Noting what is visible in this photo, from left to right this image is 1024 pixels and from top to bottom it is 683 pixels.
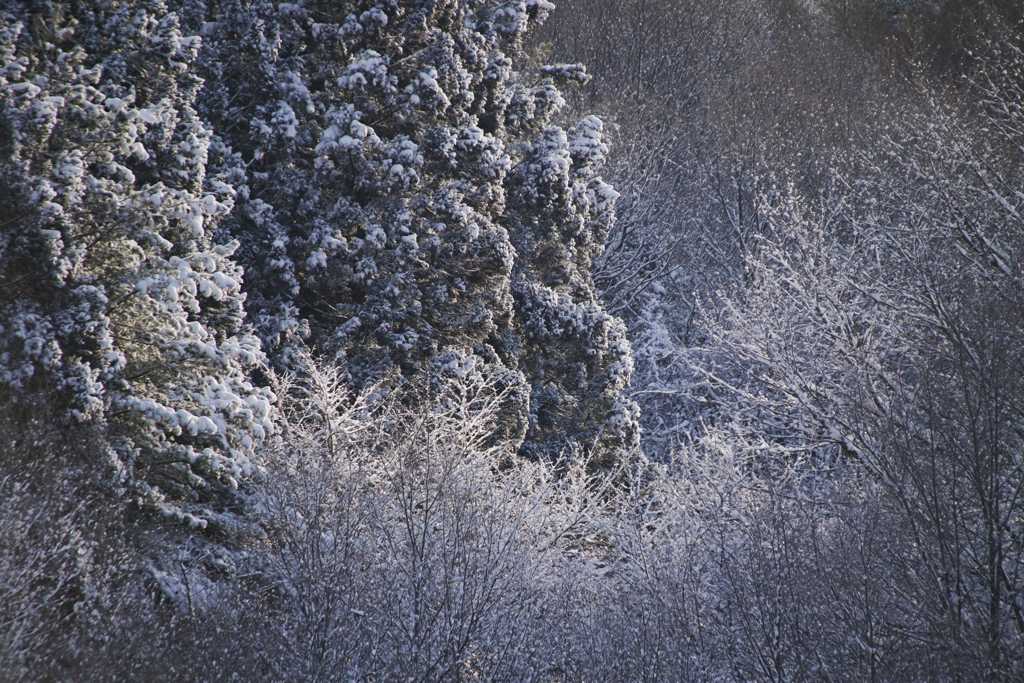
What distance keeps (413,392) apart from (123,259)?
518 centimetres

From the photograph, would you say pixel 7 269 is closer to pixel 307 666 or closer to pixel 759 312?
pixel 307 666

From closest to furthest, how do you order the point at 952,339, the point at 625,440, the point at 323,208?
the point at 952,339, the point at 323,208, the point at 625,440

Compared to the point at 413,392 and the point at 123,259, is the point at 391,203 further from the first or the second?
the point at 123,259

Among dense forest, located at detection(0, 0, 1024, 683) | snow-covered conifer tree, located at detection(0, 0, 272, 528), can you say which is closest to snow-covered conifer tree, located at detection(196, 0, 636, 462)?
dense forest, located at detection(0, 0, 1024, 683)

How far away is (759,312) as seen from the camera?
529 inches

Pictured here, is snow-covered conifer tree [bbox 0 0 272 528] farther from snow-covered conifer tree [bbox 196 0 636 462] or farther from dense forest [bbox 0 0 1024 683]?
snow-covered conifer tree [bbox 196 0 636 462]

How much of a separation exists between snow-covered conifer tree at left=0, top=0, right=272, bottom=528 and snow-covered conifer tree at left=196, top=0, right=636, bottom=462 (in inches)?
94.0

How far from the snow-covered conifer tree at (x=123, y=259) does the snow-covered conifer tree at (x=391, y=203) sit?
94.0 inches

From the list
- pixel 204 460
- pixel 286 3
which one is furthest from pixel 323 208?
pixel 204 460

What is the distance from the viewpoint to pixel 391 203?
15000 mm

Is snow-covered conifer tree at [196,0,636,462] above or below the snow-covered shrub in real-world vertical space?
above

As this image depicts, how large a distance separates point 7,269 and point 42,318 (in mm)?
815

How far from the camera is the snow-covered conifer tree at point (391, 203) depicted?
14.5 meters

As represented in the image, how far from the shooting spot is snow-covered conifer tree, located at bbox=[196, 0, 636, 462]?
1446cm
